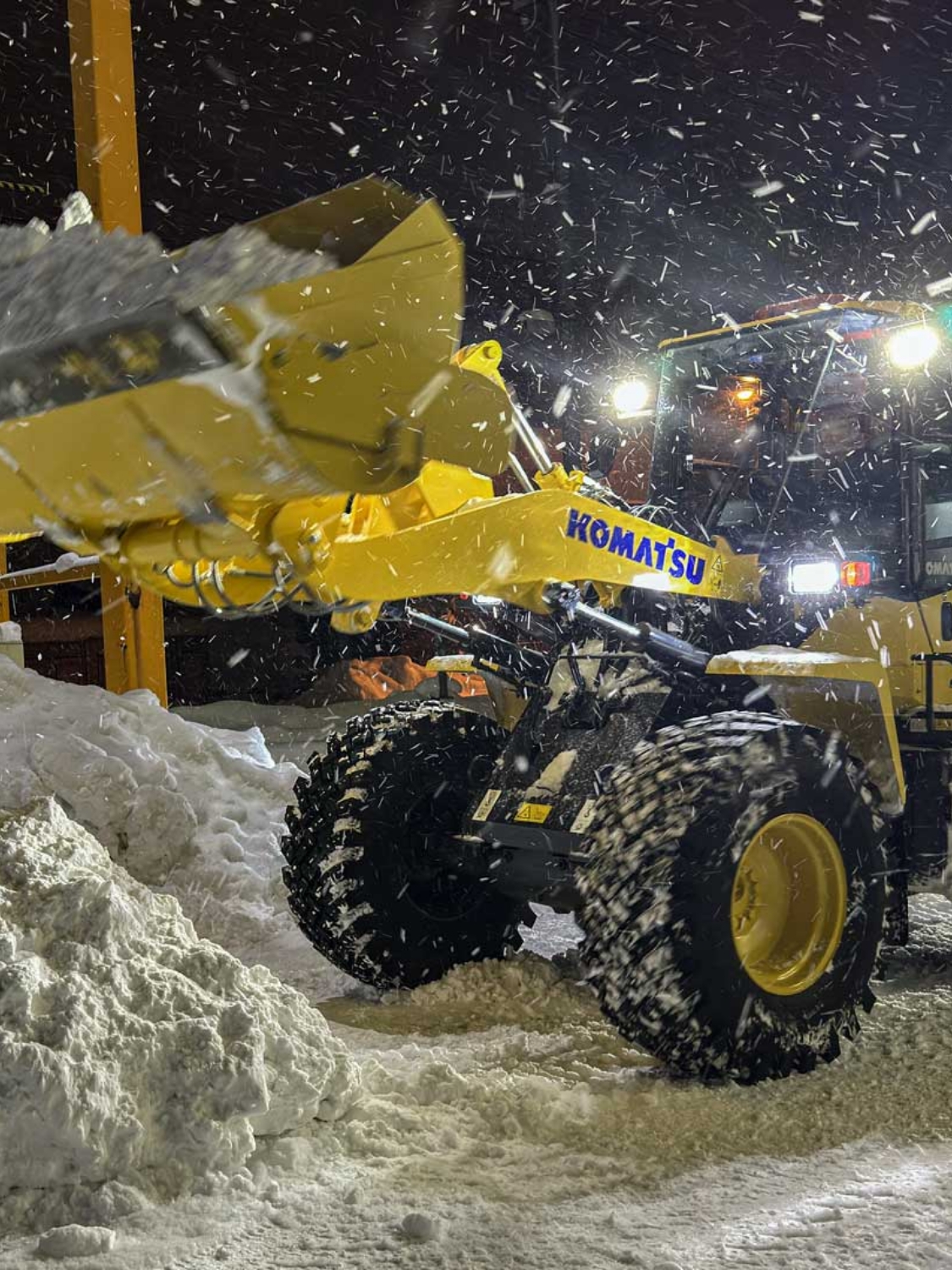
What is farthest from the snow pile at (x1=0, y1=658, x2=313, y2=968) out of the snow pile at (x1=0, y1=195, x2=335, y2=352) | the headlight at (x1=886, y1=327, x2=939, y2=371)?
the headlight at (x1=886, y1=327, x2=939, y2=371)

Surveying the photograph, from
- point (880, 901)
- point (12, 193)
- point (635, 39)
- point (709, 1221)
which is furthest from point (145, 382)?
point (12, 193)

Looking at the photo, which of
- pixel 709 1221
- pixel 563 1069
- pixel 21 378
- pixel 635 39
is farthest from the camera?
pixel 635 39

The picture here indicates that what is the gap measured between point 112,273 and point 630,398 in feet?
8.44

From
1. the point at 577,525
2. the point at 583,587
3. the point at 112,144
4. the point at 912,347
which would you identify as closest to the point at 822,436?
the point at 912,347

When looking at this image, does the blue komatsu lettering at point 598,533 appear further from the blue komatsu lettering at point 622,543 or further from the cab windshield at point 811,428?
the cab windshield at point 811,428

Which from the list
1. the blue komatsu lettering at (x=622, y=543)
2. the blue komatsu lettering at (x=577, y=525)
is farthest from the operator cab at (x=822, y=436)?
the blue komatsu lettering at (x=577, y=525)

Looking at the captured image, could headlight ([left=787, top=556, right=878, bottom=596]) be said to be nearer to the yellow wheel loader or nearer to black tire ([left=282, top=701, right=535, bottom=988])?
the yellow wheel loader

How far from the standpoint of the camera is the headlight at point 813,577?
4.90 m

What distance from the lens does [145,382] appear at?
3.03m

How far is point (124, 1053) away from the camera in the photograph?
313 cm

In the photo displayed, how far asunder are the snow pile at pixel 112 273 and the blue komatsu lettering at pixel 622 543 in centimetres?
150

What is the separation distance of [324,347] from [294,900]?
2447 mm

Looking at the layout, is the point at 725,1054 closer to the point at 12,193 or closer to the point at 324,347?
the point at 324,347

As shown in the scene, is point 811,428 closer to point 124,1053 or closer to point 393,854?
point 393,854
